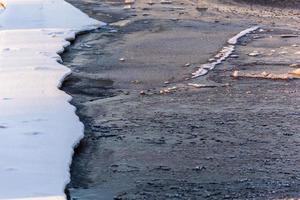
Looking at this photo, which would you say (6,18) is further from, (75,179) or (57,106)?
(75,179)

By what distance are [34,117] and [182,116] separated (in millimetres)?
1842

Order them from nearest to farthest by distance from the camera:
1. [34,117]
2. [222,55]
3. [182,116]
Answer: [34,117]
[182,116]
[222,55]

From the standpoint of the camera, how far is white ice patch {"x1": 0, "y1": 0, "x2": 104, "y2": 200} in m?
5.97

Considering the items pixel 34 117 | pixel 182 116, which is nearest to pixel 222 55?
pixel 182 116

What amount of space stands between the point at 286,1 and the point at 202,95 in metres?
13.0

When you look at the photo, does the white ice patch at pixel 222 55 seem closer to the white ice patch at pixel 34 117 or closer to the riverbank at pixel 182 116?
the riverbank at pixel 182 116

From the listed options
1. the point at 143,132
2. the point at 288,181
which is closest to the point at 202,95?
the point at 143,132

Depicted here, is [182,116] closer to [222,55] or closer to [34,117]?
[34,117]

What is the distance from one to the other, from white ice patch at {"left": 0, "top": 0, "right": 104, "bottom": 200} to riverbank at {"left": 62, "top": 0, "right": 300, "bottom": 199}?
0.22 meters

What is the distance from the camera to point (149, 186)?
612 cm

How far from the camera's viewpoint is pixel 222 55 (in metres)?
12.2

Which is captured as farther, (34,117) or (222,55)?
(222,55)

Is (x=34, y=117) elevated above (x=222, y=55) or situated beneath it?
→ elevated above

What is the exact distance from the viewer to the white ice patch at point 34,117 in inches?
235
